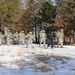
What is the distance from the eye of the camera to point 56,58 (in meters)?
22.7

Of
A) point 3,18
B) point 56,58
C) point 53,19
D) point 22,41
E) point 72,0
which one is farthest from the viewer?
point 3,18

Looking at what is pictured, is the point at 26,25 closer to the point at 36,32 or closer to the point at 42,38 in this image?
the point at 36,32

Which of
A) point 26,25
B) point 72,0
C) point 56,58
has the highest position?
point 72,0

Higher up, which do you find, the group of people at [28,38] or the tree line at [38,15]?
the tree line at [38,15]

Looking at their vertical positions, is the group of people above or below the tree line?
below

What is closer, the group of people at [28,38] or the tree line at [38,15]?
the group of people at [28,38]

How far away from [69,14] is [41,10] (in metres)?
5.51

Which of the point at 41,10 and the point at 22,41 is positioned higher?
the point at 41,10

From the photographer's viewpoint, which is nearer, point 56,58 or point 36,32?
point 56,58

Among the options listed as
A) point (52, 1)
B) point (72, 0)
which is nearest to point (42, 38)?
point (72, 0)

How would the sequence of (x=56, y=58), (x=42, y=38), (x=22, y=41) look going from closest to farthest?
(x=56, y=58) → (x=42, y=38) → (x=22, y=41)

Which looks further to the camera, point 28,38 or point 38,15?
point 38,15

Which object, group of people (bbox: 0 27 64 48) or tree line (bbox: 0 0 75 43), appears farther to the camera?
tree line (bbox: 0 0 75 43)

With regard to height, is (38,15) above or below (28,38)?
above
